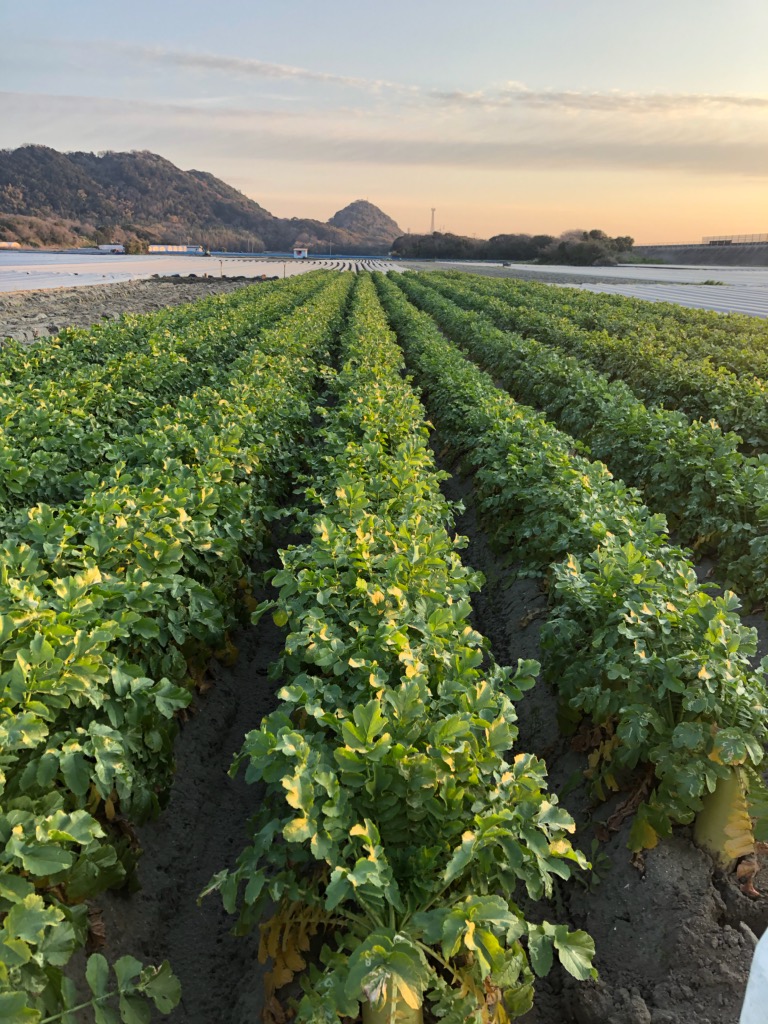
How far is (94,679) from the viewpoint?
3004mm

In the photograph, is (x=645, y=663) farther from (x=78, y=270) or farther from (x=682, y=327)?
(x=78, y=270)

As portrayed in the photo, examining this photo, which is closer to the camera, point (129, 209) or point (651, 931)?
point (651, 931)

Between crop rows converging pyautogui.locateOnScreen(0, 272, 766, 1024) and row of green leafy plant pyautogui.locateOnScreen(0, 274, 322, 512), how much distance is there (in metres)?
0.11

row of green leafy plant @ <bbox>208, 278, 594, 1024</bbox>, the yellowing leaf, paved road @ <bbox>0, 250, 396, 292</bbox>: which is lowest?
the yellowing leaf

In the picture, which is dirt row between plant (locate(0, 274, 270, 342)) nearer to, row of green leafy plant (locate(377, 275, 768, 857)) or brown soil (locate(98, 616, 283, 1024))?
brown soil (locate(98, 616, 283, 1024))

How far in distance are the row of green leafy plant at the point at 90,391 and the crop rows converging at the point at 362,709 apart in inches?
4.3

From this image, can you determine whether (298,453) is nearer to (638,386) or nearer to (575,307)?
(638,386)

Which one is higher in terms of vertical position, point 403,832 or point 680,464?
point 680,464

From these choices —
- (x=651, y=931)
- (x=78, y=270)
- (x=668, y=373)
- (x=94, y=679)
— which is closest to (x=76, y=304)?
(x=78, y=270)

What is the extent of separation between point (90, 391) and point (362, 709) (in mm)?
7399

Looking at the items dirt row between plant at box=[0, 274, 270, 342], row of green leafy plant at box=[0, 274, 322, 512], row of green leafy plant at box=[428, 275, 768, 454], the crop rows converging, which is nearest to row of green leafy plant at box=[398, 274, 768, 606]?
the crop rows converging

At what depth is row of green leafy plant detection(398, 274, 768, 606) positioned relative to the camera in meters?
6.25

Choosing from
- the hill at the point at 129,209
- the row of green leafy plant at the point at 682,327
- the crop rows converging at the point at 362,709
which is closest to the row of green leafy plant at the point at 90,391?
the crop rows converging at the point at 362,709

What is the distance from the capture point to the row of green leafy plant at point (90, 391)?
6.48 m
